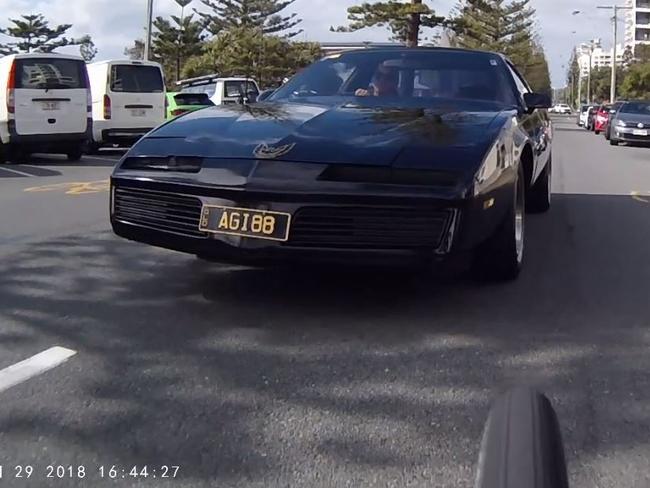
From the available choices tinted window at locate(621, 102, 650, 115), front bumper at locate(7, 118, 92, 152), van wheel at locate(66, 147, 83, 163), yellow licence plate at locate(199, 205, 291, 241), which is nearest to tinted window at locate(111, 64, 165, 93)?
van wheel at locate(66, 147, 83, 163)

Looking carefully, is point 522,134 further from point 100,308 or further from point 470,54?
point 100,308

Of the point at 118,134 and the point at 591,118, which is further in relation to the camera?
the point at 591,118

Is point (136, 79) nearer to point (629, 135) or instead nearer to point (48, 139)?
point (48, 139)

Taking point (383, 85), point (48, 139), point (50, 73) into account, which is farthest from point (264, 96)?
point (50, 73)

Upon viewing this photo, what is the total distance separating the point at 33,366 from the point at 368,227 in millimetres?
1556

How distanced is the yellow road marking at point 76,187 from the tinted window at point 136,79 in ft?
20.8

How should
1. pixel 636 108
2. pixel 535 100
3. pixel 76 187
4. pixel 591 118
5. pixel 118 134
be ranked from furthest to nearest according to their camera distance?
1. pixel 591 118
2. pixel 636 108
3. pixel 118 134
4. pixel 76 187
5. pixel 535 100

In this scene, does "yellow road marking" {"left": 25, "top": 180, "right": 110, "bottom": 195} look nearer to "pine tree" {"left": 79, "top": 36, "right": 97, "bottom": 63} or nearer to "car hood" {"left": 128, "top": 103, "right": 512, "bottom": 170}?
"car hood" {"left": 128, "top": 103, "right": 512, "bottom": 170}

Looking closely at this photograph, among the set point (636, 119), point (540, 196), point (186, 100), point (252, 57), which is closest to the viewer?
point (540, 196)

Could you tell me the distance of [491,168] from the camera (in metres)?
4.23

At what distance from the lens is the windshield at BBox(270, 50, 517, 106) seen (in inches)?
228

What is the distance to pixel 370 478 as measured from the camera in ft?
8.79

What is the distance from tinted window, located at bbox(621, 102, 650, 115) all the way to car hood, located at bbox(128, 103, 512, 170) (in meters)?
19.7

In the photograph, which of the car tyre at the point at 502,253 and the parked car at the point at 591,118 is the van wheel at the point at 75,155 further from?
the parked car at the point at 591,118
